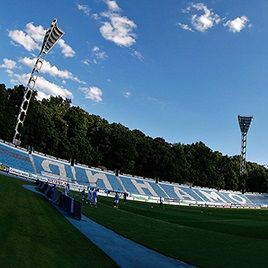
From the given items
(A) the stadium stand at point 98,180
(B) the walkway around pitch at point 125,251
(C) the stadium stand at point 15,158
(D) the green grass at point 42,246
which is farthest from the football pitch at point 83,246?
(A) the stadium stand at point 98,180

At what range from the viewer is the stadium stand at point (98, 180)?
71.2 meters

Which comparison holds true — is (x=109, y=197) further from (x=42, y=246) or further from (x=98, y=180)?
(x=42, y=246)

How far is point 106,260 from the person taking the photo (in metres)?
13.9

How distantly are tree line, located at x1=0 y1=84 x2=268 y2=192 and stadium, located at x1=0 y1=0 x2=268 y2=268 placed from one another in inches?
12.4

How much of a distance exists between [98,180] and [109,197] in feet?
49.5

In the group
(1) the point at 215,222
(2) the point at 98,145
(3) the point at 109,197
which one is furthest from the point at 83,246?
(2) the point at 98,145

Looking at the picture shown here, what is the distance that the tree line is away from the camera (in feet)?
324

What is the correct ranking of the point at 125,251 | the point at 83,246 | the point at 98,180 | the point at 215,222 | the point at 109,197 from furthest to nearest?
the point at 98,180 → the point at 109,197 → the point at 215,222 → the point at 125,251 → the point at 83,246

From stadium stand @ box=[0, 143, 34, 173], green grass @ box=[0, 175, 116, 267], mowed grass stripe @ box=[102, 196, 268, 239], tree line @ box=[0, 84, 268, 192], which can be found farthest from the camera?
tree line @ box=[0, 84, 268, 192]

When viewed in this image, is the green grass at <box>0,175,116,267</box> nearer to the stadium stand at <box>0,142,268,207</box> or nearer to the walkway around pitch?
the walkway around pitch

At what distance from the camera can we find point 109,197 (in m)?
67.8

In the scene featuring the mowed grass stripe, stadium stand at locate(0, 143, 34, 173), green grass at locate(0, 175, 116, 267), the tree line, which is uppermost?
the tree line

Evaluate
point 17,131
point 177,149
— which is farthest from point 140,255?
point 177,149

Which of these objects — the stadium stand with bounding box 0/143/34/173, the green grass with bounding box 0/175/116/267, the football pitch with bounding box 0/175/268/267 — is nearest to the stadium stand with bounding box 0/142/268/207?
the stadium stand with bounding box 0/143/34/173
